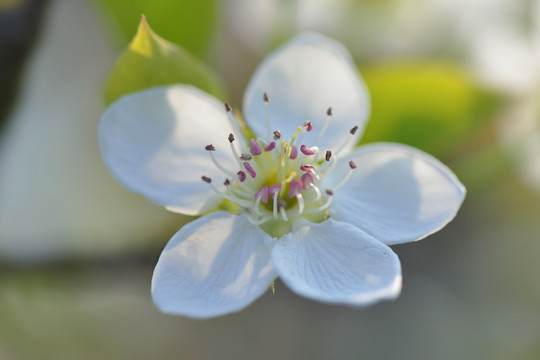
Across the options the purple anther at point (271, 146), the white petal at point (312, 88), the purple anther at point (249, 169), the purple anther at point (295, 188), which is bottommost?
the purple anther at point (295, 188)

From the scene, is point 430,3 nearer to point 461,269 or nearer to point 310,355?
point 461,269

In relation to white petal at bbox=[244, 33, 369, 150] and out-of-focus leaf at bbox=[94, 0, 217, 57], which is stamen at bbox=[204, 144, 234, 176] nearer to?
white petal at bbox=[244, 33, 369, 150]

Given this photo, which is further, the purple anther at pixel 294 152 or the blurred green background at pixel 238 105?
the blurred green background at pixel 238 105

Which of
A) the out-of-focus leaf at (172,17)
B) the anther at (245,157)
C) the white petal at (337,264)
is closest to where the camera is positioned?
the white petal at (337,264)

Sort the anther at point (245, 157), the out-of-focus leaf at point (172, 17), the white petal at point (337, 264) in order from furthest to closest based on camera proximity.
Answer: the out-of-focus leaf at point (172, 17)
the anther at point (245, 157)
the white petal at point (337, 264)

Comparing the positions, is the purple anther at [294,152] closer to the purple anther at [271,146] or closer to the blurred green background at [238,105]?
the purple anther at [271,146]

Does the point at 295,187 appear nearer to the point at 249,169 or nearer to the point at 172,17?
the point at 249,169

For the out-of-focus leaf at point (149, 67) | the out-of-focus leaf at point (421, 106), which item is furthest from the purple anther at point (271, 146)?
the out-of-focus leaf at point (421, 106)
